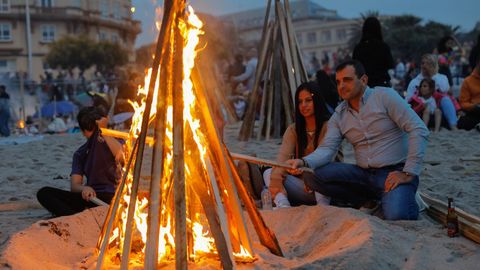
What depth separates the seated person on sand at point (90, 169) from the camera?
4750 millimetres

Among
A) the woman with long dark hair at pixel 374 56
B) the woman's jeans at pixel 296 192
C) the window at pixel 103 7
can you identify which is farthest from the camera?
the window at pixel 103 7

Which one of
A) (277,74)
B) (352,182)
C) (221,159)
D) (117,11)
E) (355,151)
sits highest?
(117,11)

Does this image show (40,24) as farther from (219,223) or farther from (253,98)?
(219,223)

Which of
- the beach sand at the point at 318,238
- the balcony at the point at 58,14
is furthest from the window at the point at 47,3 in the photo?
the beach sand at the point at 318,238

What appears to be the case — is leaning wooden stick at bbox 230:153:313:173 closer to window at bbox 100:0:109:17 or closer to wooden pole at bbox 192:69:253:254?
wooden pole at bbox 192:69:253:254

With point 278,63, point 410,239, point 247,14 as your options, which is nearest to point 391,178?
point 410,239

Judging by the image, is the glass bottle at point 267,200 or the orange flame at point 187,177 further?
the glass bottle at point 267,200

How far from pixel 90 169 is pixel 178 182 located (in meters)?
1.85

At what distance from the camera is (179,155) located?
10.4 feet

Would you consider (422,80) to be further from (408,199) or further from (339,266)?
(339,266)

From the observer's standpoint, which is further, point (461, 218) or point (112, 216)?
point (461, 218)

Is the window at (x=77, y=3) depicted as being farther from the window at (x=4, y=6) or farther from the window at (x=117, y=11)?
the window at (x=4, y=6)

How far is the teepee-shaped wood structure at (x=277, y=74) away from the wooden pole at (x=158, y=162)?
4790 mm

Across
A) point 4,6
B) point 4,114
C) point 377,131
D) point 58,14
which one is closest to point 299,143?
point 377,131
